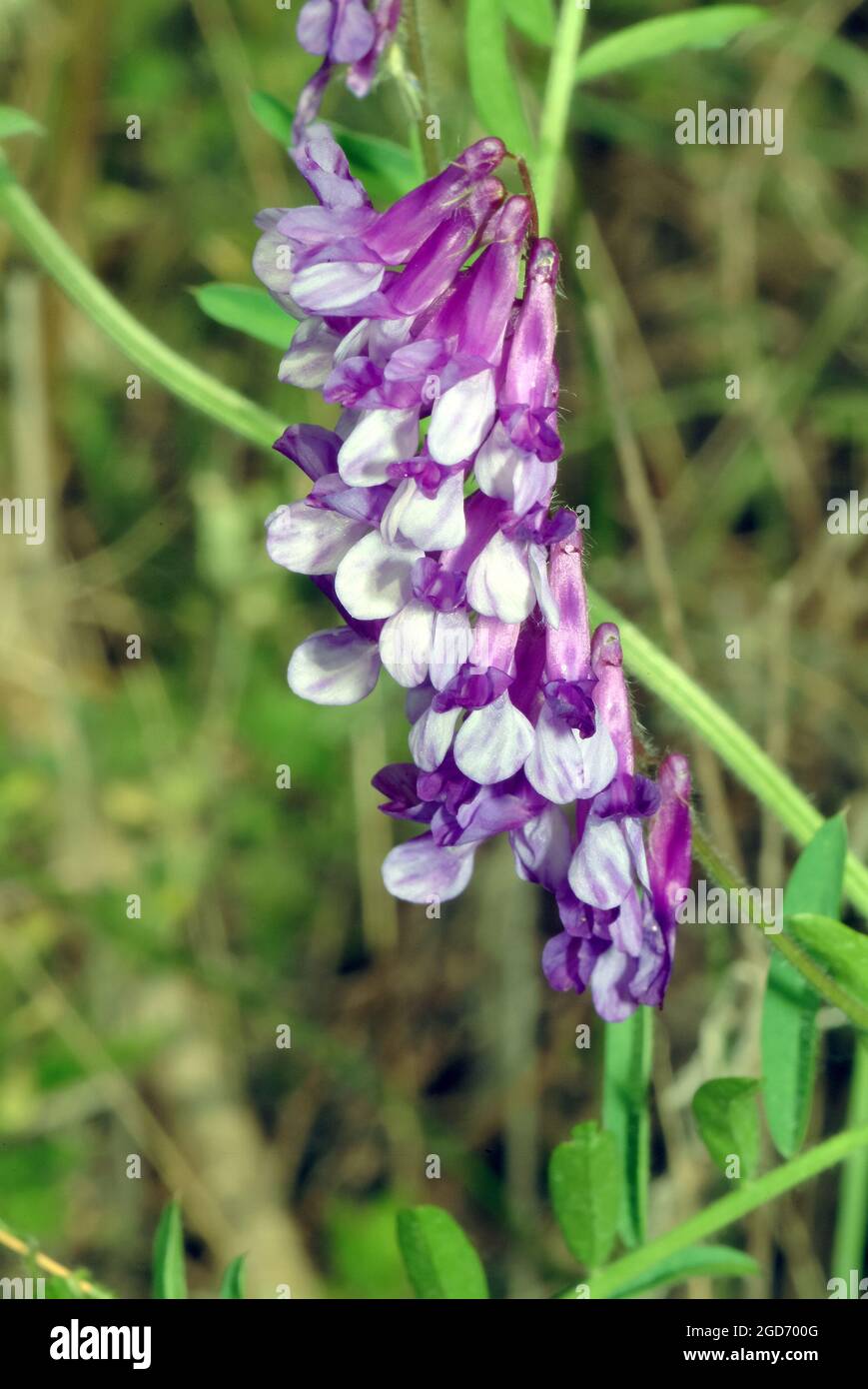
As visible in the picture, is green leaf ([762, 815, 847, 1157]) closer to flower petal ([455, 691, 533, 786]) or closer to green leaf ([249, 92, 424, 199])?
flower petal ([455, 691, 533, 786])

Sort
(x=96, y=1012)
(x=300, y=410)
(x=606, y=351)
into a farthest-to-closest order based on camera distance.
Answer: (x=300, y=410) < (x=96, y=1012) < (x=606, y=351)

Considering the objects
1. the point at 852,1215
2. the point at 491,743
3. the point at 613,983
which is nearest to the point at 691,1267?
the point at 613,983

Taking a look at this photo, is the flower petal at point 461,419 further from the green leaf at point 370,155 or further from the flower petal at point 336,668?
the green leaf at point 370,155

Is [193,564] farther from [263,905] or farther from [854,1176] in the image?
[854,1176]

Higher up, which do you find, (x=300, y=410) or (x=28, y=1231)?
(x=300, y=410)
